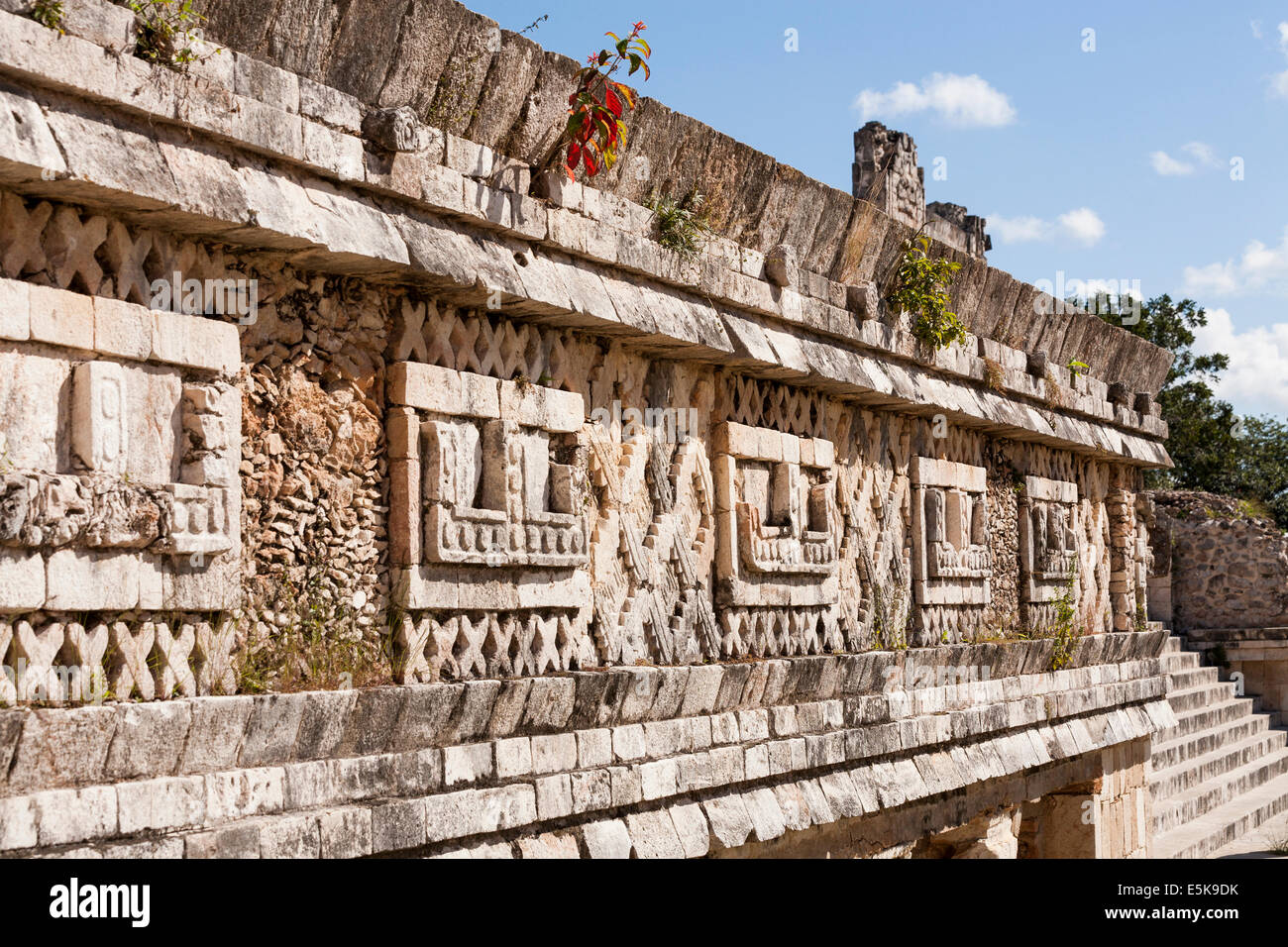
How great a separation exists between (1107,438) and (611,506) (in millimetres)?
5802

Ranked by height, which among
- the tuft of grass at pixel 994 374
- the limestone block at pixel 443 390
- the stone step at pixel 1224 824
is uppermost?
the tuft of grass at pixel 994 374

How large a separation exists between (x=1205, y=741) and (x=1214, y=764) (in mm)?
602

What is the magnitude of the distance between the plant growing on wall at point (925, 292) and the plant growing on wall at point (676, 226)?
1918mm

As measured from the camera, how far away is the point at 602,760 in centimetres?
505

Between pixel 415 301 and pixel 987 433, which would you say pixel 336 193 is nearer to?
pixel 415 301

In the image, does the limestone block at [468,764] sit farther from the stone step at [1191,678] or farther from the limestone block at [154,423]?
the stone step at [1191,678]

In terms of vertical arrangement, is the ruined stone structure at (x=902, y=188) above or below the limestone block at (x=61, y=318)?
above

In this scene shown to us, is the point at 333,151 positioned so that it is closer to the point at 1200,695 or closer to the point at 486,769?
the point at 486,769

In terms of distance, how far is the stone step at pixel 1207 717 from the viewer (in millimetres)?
15648

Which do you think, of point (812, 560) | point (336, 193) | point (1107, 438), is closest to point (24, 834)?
point (336, 193)

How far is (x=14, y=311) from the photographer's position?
11.3ft

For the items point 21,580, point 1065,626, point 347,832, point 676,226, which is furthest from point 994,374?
point 21,580

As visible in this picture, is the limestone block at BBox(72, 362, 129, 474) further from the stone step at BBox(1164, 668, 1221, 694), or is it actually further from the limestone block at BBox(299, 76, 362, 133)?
the stone step at BBox(1164, 668, 1221, 694)

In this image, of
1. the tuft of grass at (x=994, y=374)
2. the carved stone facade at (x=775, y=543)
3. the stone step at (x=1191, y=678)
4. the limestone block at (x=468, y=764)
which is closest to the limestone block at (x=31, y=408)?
the limestone block at (x=468, y=764)
